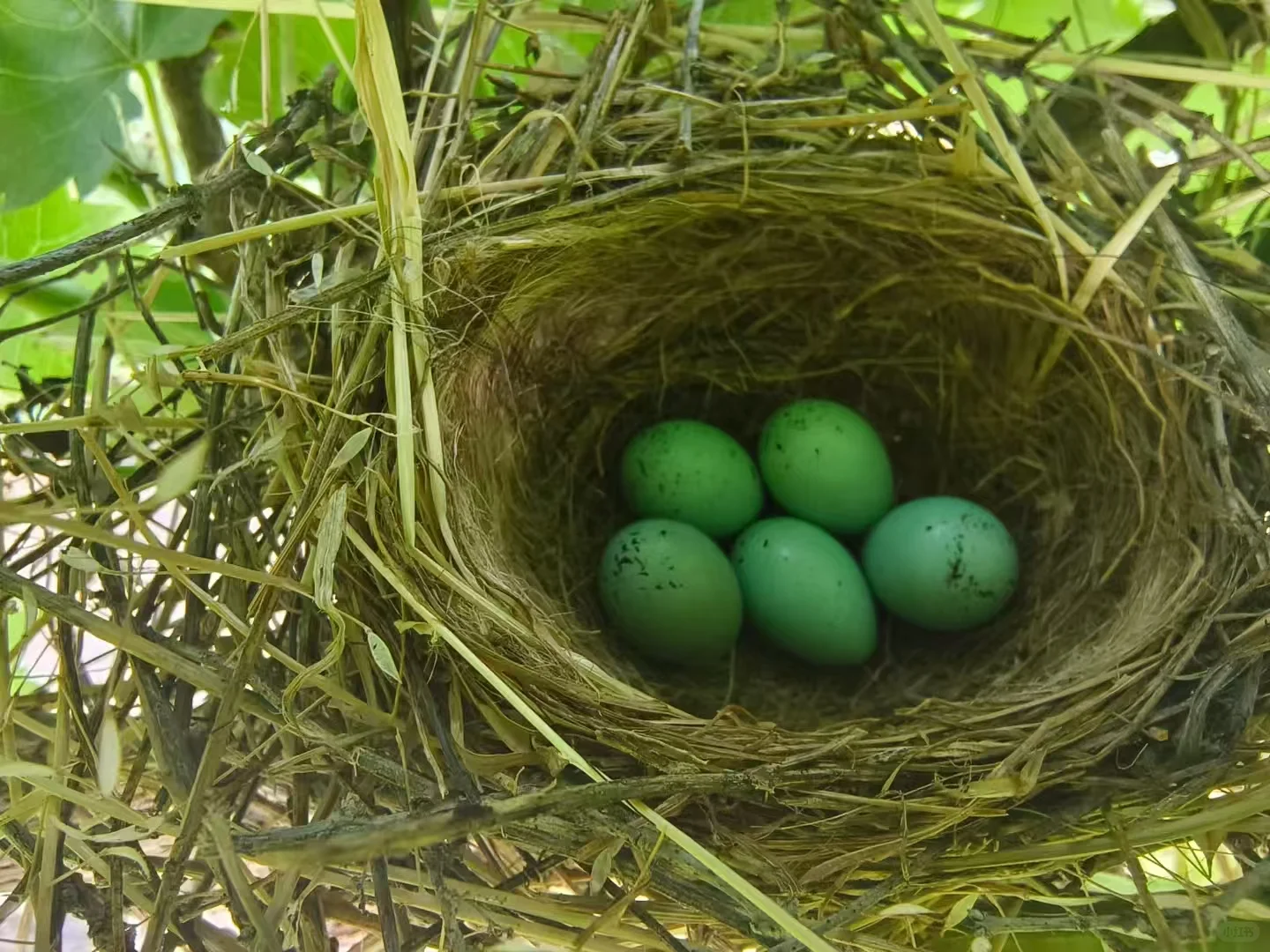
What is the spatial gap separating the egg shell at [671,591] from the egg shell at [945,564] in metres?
0.20

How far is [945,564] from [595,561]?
42cm

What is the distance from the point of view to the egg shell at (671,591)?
1039 millimetres

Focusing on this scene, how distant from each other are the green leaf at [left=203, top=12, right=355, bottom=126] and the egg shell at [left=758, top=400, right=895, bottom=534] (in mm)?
645

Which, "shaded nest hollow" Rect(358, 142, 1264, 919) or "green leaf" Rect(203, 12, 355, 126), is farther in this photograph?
"green leaf" Rect(203, 12, 355, 126)

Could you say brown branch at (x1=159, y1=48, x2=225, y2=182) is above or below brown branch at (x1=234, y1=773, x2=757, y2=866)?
above

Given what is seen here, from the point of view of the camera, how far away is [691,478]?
3.79 feet

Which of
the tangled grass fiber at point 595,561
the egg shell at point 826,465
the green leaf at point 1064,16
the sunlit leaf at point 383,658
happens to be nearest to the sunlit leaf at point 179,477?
the tangled grass fiber at point 595,561

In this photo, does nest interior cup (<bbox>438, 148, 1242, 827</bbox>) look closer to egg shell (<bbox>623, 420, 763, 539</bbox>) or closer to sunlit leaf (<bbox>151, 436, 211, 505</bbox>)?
egg shell (<bbox>623, 420, 763, 539</bbox>)

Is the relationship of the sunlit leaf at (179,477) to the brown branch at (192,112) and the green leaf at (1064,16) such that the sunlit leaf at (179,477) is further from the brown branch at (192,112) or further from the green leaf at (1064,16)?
the green leaf at (1064,16)

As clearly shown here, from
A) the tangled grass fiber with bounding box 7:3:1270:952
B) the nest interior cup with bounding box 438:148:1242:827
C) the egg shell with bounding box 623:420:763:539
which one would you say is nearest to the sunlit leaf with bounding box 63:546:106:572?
the tangled grass fiber with bounding box 7:3:1270:952

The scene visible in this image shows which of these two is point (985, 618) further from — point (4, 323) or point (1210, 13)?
point (4, 323)

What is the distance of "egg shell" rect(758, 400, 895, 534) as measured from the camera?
3.81ft

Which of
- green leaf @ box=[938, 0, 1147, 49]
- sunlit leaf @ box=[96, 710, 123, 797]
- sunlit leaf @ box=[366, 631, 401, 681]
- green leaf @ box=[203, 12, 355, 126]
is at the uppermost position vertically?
green leaf @ box=[203, 12, 355, 126]

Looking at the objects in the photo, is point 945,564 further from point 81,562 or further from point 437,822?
point 81,562
